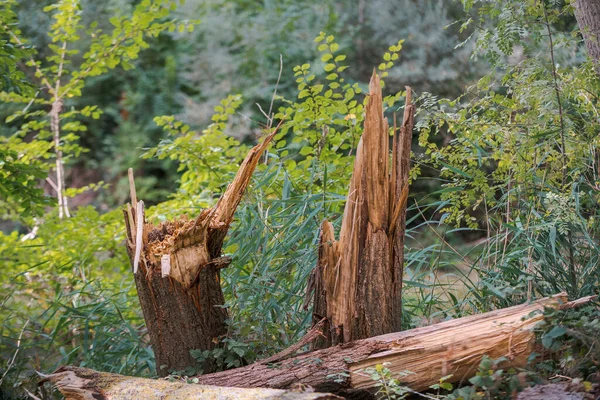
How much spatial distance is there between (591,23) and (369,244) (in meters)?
1.56

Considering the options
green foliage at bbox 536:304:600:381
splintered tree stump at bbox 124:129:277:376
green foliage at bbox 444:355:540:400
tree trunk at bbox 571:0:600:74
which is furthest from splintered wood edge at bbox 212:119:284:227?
tree trunk at bbox 571:0:600:74

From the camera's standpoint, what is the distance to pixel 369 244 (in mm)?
2902

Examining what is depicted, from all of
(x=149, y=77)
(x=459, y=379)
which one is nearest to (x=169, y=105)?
(x=149, y=77)

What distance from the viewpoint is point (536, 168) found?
3471 millimetres

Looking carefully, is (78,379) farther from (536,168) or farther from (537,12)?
(537,12)

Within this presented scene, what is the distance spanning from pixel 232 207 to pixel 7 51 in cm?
177

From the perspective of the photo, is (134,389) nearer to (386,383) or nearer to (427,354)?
(386,383)

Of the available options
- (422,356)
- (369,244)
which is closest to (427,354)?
(422,356)

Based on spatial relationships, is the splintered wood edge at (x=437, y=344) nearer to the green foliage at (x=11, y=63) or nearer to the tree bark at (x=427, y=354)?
the tree bark at (x=427, y=354)

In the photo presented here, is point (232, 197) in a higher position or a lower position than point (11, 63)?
lower

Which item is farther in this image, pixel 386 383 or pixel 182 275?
pixel 182 275

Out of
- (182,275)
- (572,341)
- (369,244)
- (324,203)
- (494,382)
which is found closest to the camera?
(494,382)

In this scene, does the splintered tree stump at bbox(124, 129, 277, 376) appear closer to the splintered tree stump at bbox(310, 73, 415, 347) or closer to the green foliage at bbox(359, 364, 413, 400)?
the splintered tree stump at bbox(310, 73, 415, 347)

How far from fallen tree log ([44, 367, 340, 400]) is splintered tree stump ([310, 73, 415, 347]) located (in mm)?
572
